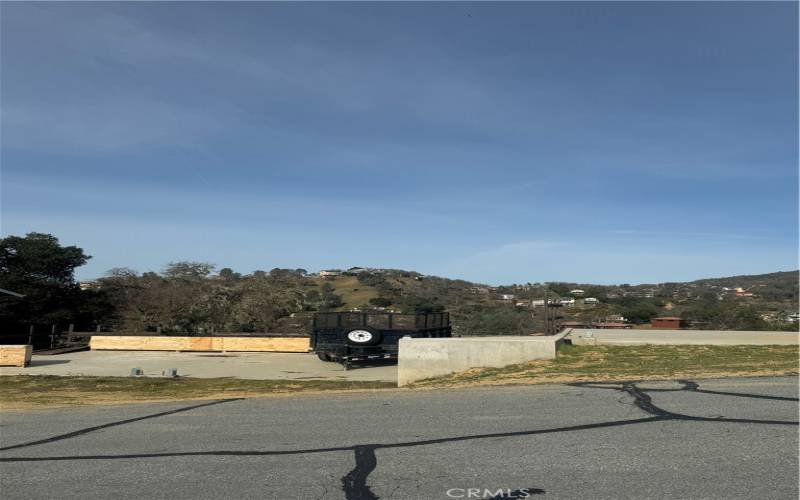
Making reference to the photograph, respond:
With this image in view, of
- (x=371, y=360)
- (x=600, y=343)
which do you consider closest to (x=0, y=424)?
(x=371, y=360)

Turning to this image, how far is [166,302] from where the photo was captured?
1505 inches

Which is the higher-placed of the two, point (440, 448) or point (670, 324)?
point (670, 324)

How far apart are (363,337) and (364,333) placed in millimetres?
146

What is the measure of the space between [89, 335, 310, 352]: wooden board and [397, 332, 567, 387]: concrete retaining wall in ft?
41.9

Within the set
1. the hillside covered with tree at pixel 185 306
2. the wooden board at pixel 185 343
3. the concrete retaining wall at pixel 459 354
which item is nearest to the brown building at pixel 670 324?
the hillside covered with tree at pixel 185 306

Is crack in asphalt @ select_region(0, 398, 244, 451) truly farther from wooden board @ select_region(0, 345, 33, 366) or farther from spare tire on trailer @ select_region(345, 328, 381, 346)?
wooden board @ select_region(0, 345, 33, 366)

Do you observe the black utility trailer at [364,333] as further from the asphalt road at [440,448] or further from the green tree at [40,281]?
the green tree at [40,281]

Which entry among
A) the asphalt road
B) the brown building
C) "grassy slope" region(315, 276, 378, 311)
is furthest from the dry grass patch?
"grassy slope" region(315, 276, 378, 311)

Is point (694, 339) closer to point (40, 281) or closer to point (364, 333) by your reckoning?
point (364, 333)

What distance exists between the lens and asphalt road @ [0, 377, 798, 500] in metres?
5.05

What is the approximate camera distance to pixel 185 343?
92.6ft

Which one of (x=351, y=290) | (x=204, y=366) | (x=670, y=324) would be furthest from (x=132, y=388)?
(x=351, y=290)

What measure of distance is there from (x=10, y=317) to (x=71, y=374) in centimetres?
1473

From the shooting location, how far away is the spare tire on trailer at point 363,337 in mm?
20500
